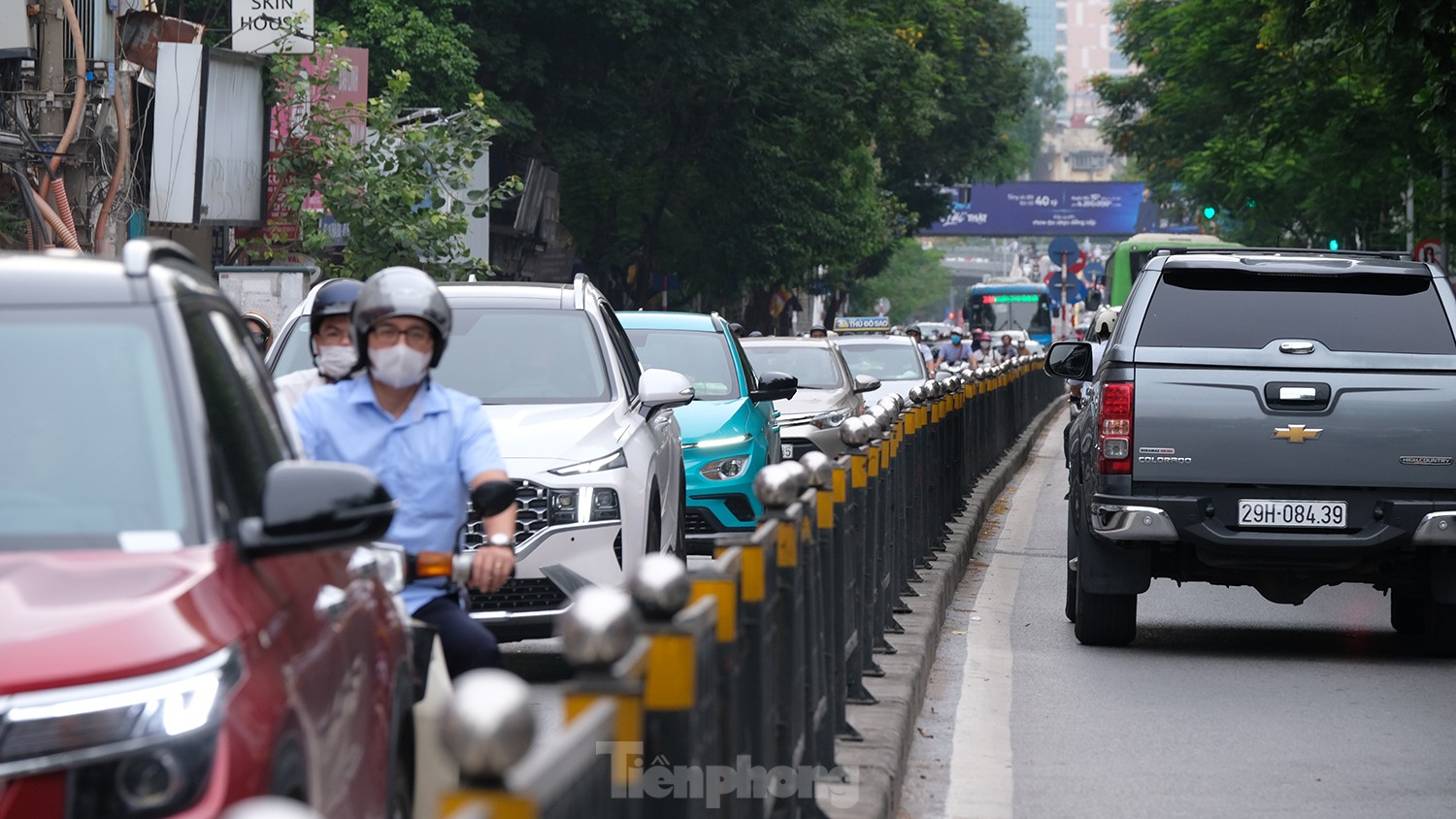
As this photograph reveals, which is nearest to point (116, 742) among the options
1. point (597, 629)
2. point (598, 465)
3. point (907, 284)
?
point (597, 629)

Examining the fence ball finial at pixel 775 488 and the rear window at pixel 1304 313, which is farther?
the rear window at pixel 1304 313

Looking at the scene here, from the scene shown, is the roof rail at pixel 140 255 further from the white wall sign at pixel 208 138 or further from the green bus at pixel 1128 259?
the green bus at pixel 1128 259

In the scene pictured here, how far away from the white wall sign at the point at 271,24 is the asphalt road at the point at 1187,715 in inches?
622

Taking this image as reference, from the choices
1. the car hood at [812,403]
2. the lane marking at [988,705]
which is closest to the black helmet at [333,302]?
the lane marking at [988,705]

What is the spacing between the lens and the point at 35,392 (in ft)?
13.2

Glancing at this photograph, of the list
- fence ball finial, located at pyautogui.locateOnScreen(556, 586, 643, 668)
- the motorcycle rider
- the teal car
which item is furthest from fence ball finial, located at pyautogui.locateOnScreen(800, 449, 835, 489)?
the motorcycle rider

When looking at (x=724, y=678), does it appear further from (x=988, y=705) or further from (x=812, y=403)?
(x=812, y=403)

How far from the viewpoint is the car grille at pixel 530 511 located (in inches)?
356

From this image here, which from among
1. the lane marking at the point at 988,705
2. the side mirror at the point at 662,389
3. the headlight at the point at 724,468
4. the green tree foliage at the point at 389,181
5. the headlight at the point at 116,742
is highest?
the green tree foliage at the point at 389,181

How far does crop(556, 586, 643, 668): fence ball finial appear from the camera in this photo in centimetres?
309

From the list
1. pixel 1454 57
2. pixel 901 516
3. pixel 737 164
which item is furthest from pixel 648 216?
pixel 901 516

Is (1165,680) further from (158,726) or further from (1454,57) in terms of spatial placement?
(1454,57)

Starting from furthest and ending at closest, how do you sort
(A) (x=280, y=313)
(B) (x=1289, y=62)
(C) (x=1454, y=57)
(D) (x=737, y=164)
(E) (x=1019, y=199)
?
(E) (x=1019, y=199)
(D) (x=737, y=164)
(B) (x=1289, y=62)
(A) (x=280, y=313)
(C) (x=1454, y=57)

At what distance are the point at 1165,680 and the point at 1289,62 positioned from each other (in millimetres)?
23973
